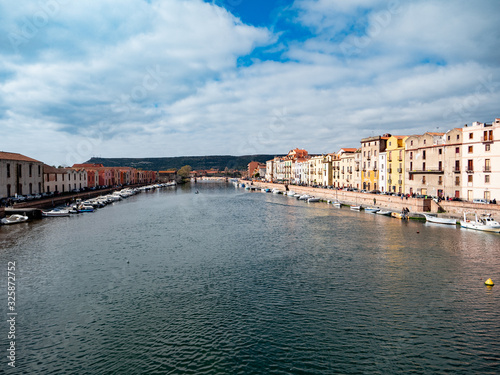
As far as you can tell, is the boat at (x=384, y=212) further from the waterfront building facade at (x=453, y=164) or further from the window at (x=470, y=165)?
the window at (x=470, y=165)

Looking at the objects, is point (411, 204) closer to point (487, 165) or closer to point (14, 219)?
point (487, 165)

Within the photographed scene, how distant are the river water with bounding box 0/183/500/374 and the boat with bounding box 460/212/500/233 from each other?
362 centimetres

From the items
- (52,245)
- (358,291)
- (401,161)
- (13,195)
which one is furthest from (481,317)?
(13,195)

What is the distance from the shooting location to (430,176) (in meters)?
54.6

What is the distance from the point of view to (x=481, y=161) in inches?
1809

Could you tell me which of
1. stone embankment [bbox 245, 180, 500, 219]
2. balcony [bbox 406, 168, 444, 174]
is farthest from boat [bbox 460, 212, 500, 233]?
balcony [bbox 406, 168, 444, 174]

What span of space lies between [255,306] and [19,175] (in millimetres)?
63852

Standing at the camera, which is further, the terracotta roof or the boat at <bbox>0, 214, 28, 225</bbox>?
the terracotta roof

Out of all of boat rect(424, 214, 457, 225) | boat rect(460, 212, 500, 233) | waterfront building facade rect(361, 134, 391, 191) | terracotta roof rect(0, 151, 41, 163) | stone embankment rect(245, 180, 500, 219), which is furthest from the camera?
waterfront building facade rect(361, 134, 391, 191)

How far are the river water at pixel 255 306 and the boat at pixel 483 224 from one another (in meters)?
3.62

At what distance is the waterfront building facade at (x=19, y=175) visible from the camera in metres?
57.5

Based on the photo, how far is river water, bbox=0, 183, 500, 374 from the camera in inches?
563

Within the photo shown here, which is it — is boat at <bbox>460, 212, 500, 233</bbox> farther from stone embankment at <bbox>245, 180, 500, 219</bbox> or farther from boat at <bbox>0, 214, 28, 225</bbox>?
boat at <bbox>0, 214, 28, 225</bbox>

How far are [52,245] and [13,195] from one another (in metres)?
34.8
